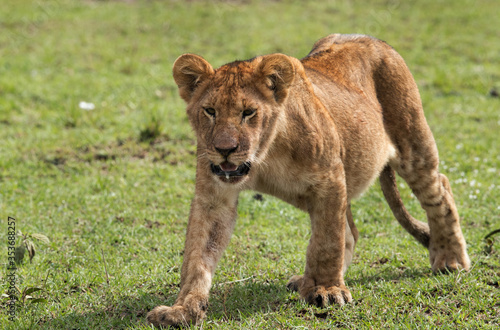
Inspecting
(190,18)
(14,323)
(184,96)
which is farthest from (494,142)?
(190,18)

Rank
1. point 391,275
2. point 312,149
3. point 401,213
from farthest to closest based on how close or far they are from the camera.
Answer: point 401,213, point 391,275, point 312,149

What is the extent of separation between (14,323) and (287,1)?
13.0 meters

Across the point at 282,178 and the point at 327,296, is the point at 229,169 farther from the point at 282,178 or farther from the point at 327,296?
the point at 327,296

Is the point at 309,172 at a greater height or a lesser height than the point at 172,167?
greater

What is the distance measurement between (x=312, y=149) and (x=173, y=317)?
1.38 meters

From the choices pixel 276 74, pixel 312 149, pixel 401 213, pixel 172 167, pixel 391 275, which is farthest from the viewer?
pixel 172 167

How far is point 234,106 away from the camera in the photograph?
3.78m

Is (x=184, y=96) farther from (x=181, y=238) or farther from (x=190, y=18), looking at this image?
(x=190, y=18)

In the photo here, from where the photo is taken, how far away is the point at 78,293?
4.72m

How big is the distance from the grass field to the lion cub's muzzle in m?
0.93

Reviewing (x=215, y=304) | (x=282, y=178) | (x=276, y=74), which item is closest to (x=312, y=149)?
(x=282, y=178)

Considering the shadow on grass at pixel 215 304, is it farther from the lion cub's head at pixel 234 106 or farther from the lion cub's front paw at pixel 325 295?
the lion cub's head at pixel 234 106

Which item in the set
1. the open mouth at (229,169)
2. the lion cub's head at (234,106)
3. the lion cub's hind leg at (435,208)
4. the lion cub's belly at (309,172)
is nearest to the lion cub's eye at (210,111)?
the lion cub's head at (234,106)

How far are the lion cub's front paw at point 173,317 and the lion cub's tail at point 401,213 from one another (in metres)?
2.33
